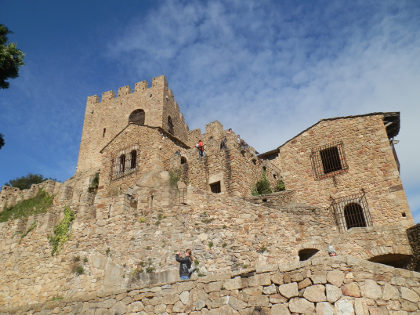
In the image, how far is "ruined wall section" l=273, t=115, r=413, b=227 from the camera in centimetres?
1599

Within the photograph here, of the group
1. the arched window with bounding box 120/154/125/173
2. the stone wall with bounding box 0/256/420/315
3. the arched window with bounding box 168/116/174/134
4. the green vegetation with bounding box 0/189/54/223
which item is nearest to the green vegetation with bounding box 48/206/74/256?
the arched window with bounding box 120/154/125/173

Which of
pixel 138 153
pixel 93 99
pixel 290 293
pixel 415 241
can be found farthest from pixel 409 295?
pixel 93 99

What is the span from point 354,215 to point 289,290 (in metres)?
11.3

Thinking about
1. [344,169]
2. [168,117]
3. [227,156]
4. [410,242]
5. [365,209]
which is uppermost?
[168,117]

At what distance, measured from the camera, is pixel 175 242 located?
13492 millimetres

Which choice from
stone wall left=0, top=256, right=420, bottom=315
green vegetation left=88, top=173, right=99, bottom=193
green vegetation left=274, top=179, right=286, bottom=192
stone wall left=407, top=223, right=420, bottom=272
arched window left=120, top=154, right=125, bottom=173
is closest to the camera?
stone wall left=0, top=256, right=420, bottom=315

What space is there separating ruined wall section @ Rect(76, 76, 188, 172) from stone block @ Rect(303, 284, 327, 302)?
2659cm

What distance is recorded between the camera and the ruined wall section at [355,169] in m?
16.0

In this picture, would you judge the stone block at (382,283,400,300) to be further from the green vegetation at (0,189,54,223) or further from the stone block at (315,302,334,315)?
the green vegetation at (0,189,54,223)

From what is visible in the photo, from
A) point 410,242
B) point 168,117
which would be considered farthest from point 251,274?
point 168,117

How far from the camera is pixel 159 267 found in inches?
512

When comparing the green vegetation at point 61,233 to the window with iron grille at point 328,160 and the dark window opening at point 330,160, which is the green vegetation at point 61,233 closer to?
the window with iron grille at point 328,160

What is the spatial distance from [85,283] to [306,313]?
33.2 ft

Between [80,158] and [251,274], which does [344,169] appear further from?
[80,158]
